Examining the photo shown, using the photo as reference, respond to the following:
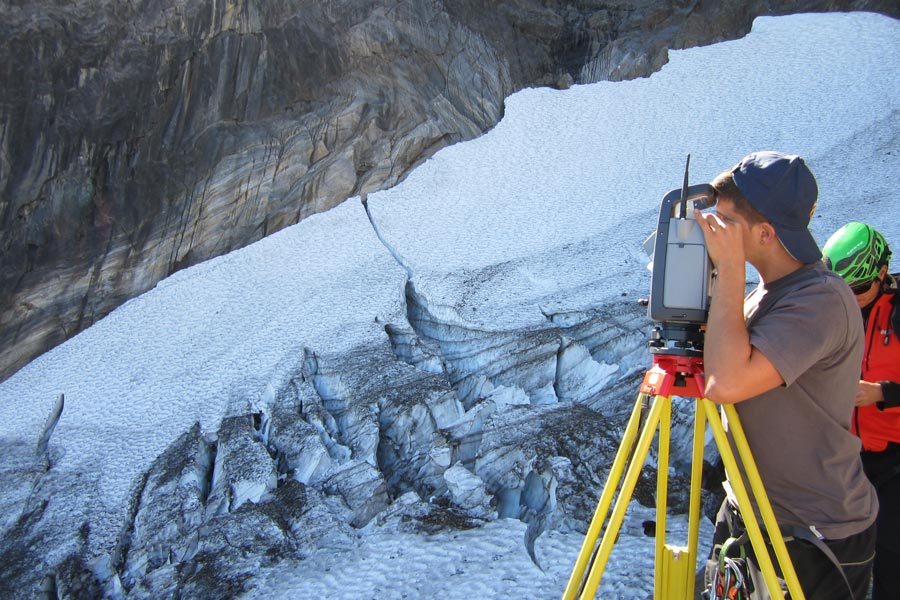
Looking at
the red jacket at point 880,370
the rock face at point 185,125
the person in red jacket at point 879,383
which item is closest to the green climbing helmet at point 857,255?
the person in red jacket at point 879,383

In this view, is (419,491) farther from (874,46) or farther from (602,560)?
(874,46)

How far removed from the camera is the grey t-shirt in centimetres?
173

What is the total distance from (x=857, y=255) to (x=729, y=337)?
1.21 metres

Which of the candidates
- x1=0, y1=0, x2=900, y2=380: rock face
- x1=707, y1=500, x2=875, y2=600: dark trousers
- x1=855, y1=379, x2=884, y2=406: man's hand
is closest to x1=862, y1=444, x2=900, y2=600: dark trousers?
x1=855, y1=379, x2=884, y2=406: man's hand

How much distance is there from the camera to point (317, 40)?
8297 millimetres

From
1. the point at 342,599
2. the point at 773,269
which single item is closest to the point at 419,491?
the point at 342,599

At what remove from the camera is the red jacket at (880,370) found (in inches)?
103

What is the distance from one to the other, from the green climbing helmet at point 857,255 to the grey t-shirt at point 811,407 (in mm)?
926

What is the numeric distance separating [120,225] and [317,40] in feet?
10.0

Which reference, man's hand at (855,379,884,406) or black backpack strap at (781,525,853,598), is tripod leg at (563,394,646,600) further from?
man's hand at (855,379,884,406)

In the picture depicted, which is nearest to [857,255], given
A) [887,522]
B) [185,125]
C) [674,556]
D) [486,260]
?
[887,522]

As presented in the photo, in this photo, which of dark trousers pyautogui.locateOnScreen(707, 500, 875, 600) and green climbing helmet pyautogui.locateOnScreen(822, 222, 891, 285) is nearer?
dark trousers pyautogui.locateOnScreen(707, 500, 875, 600)

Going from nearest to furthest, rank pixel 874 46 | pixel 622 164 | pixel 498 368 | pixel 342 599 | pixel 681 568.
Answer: pixel 681 568 < pixel 342 599 < pixel 498 368 < pixel 622 164 < pixel 874 46

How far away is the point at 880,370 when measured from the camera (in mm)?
2682
